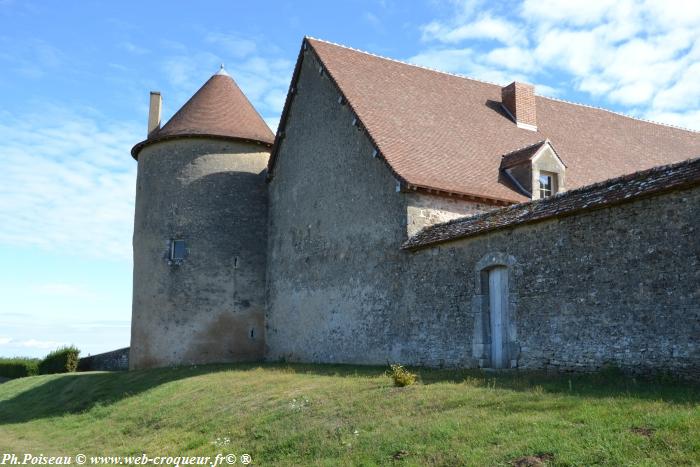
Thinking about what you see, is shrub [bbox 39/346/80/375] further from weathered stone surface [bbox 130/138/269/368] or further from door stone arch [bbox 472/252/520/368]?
door stone arch [bbox 472/252/520/368]

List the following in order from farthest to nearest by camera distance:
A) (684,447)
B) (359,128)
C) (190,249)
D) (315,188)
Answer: (190,249), (315,188), (359,128), (684,447)

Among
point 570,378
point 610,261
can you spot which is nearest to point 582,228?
point 610,261

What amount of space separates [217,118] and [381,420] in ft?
55.7

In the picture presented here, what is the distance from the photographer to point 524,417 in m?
8.68

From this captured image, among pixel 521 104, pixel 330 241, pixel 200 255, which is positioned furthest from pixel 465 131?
pixel 200 255

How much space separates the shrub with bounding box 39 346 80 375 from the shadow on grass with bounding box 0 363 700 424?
3048 millimetres

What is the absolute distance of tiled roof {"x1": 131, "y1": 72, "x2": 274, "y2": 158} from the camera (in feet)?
79.0

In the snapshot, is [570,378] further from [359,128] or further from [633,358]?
[359,128]

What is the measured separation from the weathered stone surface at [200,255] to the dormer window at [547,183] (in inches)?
400

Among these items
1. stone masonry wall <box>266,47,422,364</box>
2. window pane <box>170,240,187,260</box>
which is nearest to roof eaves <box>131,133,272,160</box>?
stone masonry wall <box>266,47,422,364</box>

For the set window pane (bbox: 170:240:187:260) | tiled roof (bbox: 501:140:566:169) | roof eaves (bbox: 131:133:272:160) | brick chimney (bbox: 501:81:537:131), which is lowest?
window pane (bbox: 170:240:187:260)

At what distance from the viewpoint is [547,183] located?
1992 cm

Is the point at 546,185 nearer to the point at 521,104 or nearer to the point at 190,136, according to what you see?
the point at 521,104

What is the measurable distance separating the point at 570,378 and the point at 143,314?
16.5 m
